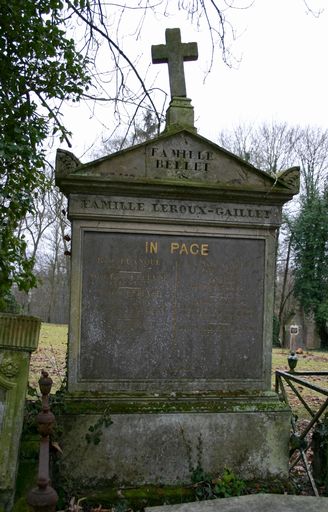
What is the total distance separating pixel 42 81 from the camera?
6.29 meters

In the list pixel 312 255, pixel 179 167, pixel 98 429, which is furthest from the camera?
pixel 312 255

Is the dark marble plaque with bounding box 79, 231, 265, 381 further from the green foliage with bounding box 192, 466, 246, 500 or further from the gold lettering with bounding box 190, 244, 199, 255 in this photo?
the green foliage with bounding box 192, 466, 246, 500

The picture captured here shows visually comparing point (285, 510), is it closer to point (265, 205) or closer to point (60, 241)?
point (265, 205)

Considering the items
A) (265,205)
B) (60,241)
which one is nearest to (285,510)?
(265,205)

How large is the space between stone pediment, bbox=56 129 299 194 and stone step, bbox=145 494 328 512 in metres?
2.88

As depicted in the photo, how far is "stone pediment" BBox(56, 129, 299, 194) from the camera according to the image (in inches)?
190

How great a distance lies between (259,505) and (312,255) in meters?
27.3

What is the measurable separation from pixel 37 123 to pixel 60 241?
32365 mm

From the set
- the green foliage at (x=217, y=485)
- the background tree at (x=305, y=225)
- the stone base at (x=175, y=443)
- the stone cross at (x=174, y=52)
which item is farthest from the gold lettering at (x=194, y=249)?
the background tree at (x=305, y=225)

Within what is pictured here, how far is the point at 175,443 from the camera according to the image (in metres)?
4.81

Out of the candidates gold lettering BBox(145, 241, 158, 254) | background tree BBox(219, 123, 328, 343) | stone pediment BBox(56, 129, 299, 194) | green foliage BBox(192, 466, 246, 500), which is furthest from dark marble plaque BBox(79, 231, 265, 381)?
background tree BBox(219, 123, 328, 343)

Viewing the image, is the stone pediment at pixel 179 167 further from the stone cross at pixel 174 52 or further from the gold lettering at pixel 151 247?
the stone cross at pixel 174 52

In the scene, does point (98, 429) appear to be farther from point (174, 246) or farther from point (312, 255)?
point (312, 255)

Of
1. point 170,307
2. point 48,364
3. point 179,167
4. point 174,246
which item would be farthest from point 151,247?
point 48,364
